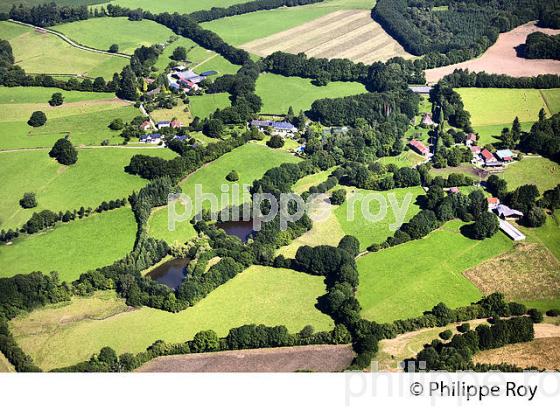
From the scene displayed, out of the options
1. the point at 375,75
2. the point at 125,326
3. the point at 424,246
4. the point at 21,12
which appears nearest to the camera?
the point at 125,326

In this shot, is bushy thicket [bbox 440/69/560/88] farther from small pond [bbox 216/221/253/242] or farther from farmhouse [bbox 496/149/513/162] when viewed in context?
small pond [bbox 216/221/253/242]

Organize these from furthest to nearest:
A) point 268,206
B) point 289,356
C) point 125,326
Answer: point 268,206
point 125,326
point 289,356

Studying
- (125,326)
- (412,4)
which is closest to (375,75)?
(412,4)

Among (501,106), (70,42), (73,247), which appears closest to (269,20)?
(70,42)

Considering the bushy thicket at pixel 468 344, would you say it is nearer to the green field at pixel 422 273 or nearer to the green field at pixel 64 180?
the green field at pixel 422 273

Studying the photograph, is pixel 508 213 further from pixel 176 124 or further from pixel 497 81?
pixel 176 124

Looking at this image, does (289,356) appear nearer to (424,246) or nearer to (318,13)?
(424,246)

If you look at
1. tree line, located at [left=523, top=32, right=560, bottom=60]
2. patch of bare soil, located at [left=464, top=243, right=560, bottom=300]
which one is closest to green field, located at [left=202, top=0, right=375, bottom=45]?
tree line, located at [left=523, top=32, right=560, bottom=60]

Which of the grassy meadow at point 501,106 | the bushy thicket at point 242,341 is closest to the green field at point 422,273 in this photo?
the bushy thicket at point 242,341
